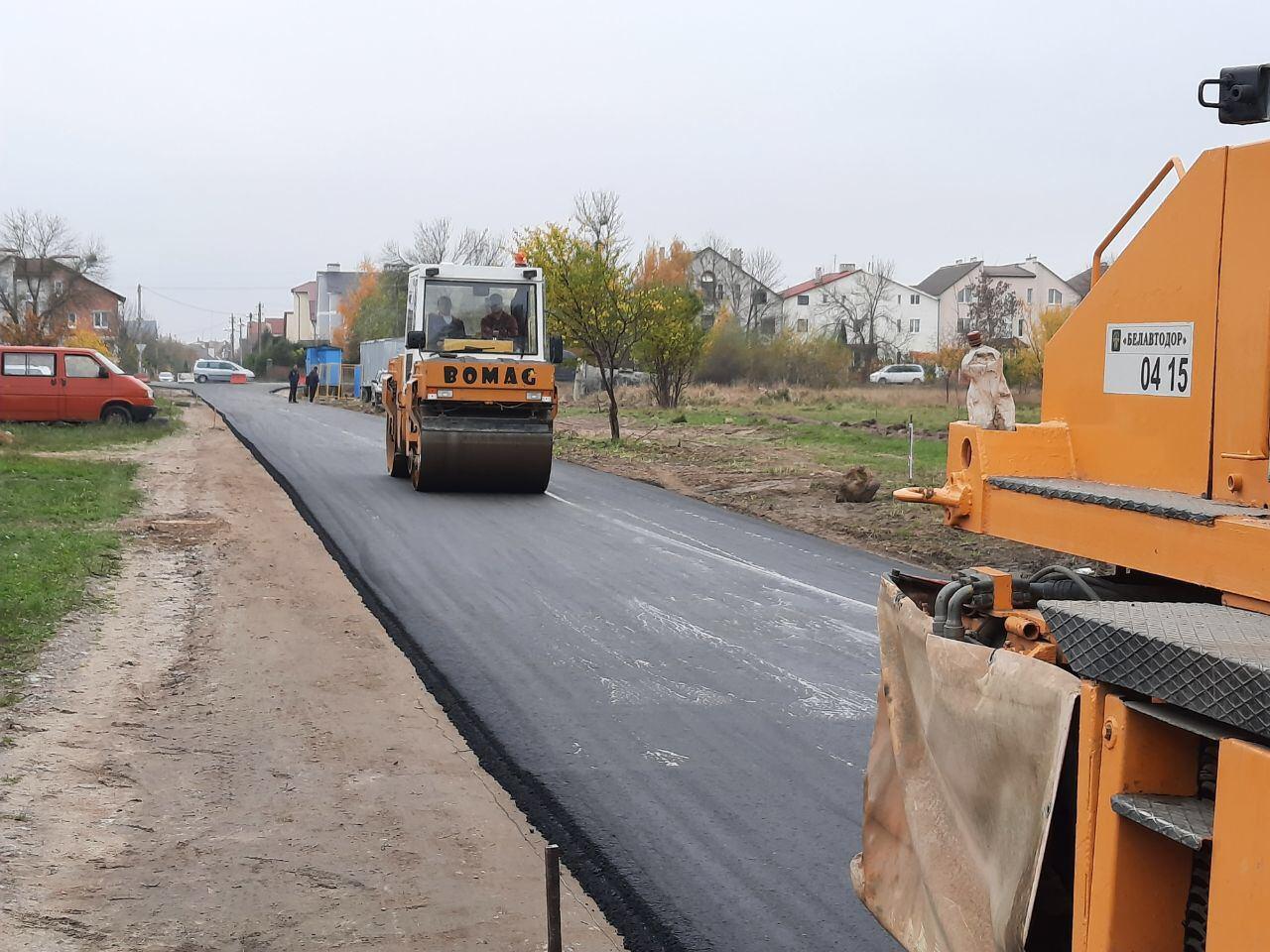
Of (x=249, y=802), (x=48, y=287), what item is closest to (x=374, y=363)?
(x=48, y=287)

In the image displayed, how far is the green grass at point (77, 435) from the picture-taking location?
2338 centimetres

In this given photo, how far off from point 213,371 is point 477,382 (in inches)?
2538

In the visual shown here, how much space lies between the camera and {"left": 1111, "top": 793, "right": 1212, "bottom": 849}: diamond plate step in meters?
2.53

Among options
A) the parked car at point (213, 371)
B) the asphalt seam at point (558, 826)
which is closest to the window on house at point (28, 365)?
the asphalt seam at point (558, 826)

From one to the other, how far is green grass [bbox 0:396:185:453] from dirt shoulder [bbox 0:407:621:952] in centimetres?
1441

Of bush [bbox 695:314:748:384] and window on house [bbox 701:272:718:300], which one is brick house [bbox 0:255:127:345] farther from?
window on house [bbox 701:272:718:300]

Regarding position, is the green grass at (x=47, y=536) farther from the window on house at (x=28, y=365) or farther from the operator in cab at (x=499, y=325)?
the operator in cab at (x=499, y=325)

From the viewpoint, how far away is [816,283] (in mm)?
101938

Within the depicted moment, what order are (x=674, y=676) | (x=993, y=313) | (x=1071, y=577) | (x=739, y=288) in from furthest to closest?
1. (x=739, y=288)
2. (x=993, y=313)
3. (x=674, y=676)
4. (x=1071, y=577)

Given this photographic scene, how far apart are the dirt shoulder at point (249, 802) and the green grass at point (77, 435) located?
567 inches

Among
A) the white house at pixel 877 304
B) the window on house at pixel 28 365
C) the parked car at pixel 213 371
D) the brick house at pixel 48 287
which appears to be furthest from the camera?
the white house at pixel 877 304

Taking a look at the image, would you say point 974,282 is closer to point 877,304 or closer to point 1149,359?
point 877,304

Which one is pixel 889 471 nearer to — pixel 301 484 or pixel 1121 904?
pixel 301 484

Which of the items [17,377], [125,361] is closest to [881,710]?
[17,377]
